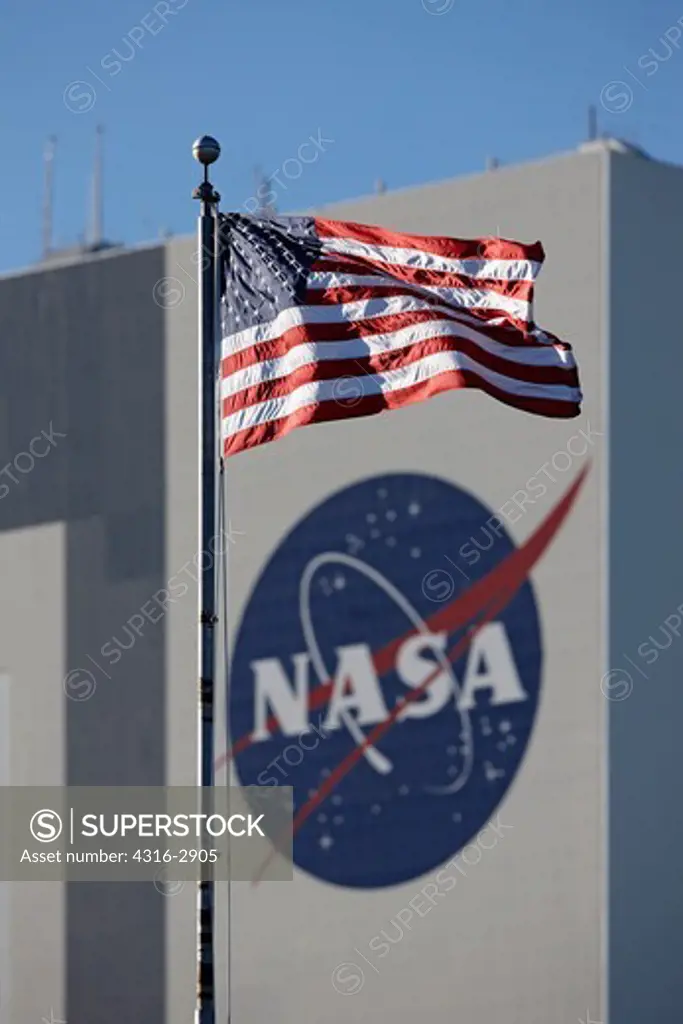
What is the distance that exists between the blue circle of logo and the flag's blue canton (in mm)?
6758

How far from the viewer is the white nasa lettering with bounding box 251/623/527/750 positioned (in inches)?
695

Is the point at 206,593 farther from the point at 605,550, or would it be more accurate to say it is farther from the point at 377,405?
Answer: the point at 605,550

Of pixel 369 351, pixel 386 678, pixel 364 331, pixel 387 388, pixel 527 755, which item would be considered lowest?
pixel 527 755

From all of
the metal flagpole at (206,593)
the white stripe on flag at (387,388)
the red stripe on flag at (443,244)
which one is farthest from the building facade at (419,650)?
the metal flagpole at (206,593)

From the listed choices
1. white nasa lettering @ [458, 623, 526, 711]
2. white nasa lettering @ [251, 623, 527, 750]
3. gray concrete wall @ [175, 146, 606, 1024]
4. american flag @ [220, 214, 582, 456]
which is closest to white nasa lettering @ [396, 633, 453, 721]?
white nasa lettering @ [251, 623, 527, 750]

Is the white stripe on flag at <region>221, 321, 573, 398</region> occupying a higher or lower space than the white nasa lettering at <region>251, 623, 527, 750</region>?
higher

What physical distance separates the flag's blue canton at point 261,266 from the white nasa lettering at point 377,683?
23.1ft

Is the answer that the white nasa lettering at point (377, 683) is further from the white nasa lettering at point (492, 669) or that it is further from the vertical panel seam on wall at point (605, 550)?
the vertical panel seam on wall at point (605, 550)

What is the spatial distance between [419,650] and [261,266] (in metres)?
7.46

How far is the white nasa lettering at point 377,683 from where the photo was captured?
1764cm

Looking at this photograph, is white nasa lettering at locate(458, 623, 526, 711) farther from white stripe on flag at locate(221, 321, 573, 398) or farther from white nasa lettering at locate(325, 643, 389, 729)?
white stripe on flag at locate(221, 321, 573, 398)

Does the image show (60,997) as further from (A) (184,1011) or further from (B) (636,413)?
(B) (636,413)

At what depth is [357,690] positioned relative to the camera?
18.3 meters

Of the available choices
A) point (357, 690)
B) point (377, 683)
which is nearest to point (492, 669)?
point (377, 683)
